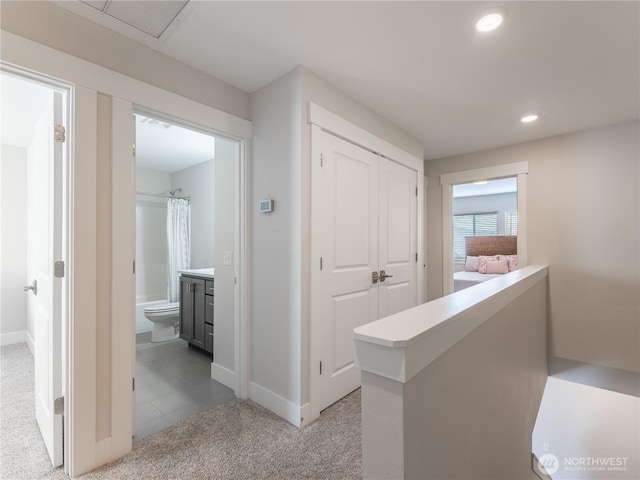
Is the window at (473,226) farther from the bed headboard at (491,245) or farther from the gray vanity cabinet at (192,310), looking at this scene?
the gray vanity cabinet at (192,310)

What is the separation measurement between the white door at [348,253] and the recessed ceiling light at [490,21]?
1052 millimetres

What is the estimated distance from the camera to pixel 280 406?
6.63 ft

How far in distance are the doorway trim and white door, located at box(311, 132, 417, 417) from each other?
4.24 ft

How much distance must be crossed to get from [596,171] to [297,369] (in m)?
3.47

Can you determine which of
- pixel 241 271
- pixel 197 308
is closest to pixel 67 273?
pixel 241 271

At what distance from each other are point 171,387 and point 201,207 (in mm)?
2621

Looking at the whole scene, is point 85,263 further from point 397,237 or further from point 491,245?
point 491,245

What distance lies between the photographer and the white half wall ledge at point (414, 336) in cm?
80

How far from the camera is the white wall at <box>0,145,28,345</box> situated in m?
3.38

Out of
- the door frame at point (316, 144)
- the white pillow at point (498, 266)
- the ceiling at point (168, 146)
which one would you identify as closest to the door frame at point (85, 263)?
the door frame at point (316, 144)

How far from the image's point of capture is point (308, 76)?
79.4 inches

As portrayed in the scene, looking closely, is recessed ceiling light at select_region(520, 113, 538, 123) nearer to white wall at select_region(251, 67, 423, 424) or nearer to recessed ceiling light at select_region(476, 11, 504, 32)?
recessed ceiling light at select_region(476, 11, 504, 32)

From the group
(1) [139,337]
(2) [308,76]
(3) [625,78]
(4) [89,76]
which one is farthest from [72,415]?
(3) [625,78]

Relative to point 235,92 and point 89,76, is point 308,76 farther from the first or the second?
point 89,76
